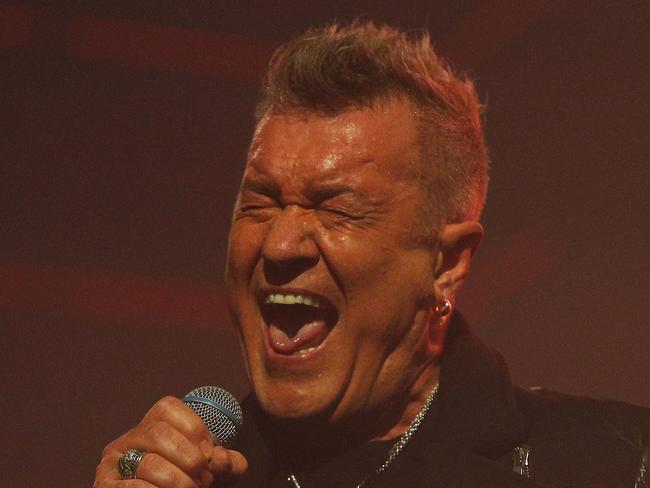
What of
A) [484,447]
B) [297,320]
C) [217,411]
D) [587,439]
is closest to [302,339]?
[297,320]

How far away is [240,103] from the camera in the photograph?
89.2 inches

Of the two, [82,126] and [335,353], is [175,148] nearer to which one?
[82,126]

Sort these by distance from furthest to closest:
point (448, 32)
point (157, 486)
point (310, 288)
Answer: point (448, 32) < point (310, 288) < point (157, 486)

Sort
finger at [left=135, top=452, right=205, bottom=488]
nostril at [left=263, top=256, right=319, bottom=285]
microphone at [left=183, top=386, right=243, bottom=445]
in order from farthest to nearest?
nostril at [left=263, top=256, right=319, bottom=285] → microphone at [left=183, top=386, right=243, bottom=445] → finger at [left=135, top=452, right=205, bottom=488]

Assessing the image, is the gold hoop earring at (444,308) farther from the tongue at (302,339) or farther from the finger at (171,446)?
the finger at (171,446)

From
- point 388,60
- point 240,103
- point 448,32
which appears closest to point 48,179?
point 240,103

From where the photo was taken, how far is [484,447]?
1.44 m

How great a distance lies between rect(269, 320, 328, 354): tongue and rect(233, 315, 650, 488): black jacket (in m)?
0.16

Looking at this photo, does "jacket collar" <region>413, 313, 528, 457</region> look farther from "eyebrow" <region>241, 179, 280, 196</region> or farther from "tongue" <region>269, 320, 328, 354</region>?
"eyebrow" <region>241, 179, 280, 196</region>

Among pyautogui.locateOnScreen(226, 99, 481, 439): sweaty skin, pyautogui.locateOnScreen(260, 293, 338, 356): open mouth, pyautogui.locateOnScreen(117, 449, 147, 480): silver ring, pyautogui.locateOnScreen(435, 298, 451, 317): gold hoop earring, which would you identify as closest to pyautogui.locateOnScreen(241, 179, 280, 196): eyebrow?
pyautogui.locateOnScreen(226, 99, 481, 439): sweaty skin

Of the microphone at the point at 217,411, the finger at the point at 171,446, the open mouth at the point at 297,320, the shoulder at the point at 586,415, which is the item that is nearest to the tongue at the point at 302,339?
the open mouth at the point at 297,320

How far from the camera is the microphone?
4.14 feet

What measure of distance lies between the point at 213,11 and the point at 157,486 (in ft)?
4.18

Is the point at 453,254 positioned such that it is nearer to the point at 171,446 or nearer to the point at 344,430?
the point at 344,430
